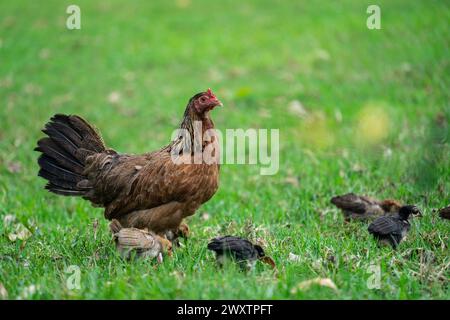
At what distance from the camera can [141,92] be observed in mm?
11602

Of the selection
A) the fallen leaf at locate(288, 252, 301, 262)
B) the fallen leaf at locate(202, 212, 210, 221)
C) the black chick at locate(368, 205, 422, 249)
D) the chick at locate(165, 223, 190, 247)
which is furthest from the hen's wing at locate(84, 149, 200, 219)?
the black chick at locate(368, 205, 422, 249)

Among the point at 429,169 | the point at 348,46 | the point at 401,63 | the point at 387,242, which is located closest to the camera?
the point at 429,169

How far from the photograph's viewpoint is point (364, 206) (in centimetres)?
568

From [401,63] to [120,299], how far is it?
873 cm

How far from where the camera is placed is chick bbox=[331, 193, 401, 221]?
18.6ft

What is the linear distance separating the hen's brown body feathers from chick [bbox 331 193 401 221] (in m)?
1.41

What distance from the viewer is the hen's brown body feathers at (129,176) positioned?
4.92 metres

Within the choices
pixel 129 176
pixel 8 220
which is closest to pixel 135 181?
pixel 129 176

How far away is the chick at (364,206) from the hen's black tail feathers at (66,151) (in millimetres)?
2225

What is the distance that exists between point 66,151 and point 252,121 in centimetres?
451

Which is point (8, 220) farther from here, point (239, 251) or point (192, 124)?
point (239, 251)

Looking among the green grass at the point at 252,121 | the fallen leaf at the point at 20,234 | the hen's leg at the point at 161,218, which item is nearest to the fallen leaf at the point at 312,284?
the green grass at the point at 252,121

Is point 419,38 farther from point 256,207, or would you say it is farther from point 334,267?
point 334,267
